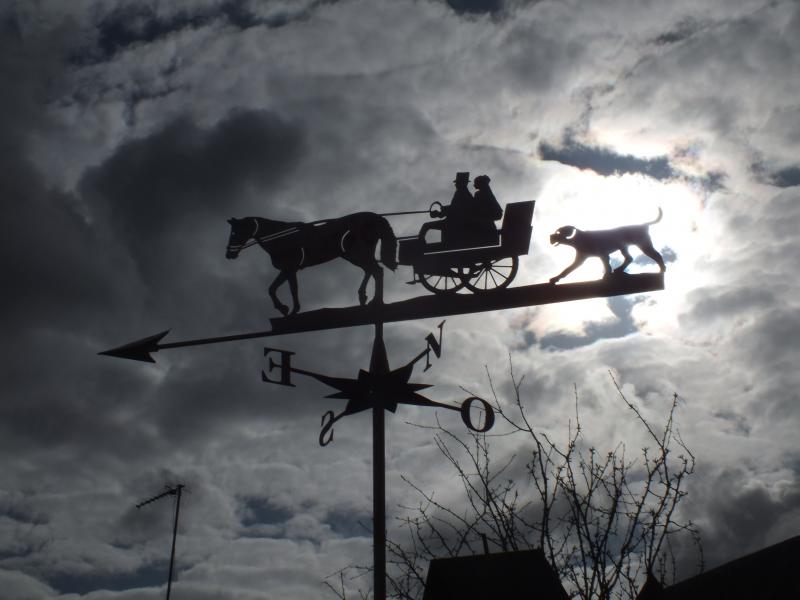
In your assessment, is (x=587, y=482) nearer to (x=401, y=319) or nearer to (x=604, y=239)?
(x=604, y=239)

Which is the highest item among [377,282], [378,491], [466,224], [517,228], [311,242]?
[311,242]

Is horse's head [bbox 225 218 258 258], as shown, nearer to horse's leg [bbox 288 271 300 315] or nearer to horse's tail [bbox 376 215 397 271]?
horse's leg [bbox 288 271 300 315]

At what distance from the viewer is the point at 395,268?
6.23 m

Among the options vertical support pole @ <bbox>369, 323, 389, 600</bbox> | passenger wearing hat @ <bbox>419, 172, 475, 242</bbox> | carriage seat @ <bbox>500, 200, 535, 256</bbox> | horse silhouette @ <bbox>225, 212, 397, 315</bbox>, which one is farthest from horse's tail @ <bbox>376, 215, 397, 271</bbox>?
vertical support pole @ <bbox>369, 323, 389, 600</bbox>

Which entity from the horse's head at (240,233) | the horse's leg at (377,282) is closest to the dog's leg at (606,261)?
the horse's leg at (377,282)

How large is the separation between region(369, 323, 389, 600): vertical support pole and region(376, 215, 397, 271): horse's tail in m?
2.09

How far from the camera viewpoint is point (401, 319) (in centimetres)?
455

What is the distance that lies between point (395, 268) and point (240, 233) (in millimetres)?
1519

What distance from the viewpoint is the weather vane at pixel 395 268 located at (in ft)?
13.7

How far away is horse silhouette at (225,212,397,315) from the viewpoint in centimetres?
632

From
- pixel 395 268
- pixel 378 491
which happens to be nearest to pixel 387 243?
pixel 395 268

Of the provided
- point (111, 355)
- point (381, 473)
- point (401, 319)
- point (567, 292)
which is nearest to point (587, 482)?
point (567, 292)

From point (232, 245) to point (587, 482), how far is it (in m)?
3.67

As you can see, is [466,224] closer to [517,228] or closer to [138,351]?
[517,228]
